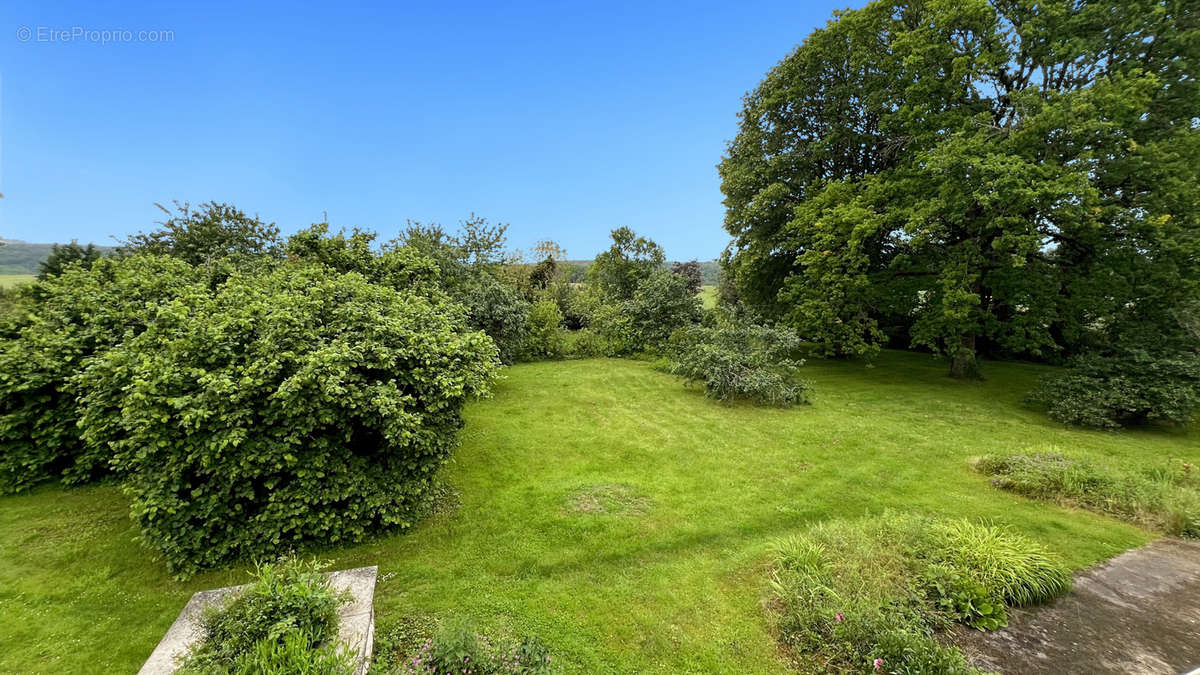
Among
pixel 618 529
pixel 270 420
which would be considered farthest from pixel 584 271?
pixel 270 420

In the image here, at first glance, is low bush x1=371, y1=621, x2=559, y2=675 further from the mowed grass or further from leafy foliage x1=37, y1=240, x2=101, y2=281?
leafy foliage x1=37, y1=240, x2=101, y2=281

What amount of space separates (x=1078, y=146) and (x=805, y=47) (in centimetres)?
834

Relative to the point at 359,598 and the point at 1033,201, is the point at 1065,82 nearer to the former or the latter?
the point at 1033,201

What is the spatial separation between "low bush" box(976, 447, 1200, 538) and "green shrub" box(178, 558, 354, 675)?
8512mm

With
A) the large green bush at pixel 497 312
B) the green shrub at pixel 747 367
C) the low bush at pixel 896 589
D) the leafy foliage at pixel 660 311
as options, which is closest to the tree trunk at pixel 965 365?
the green shrub at pixel 747 367

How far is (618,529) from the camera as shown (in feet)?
17.3

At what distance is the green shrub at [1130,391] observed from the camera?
846cm

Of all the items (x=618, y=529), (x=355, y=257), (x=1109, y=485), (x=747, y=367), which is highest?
(x=355, y=257)

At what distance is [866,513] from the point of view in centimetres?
558

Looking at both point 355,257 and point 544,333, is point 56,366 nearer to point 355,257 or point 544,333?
point 355,257

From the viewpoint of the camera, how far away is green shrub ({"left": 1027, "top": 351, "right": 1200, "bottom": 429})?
333 inches

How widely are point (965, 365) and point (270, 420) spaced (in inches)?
673

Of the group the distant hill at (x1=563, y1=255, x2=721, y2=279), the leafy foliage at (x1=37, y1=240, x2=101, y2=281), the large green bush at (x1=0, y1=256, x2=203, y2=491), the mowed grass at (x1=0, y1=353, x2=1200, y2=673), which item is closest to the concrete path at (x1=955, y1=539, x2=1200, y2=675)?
the mowed grass at (x1=0, y1=353, x2=1200, y2=673)

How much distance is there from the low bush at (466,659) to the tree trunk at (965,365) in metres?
15.0
